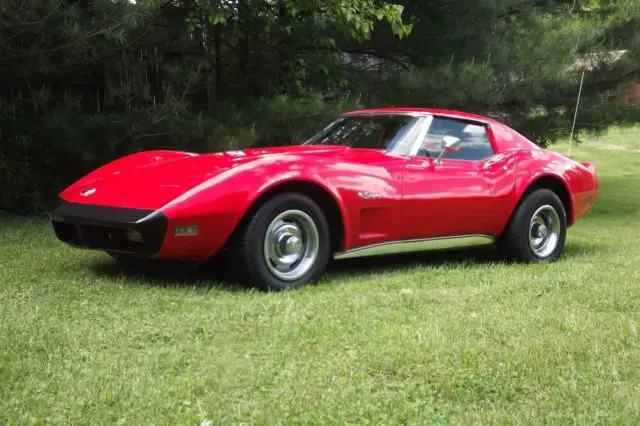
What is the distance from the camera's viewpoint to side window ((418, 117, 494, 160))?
598 cm

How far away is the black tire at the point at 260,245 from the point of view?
480 cm

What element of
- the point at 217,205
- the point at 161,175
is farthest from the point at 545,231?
the point at 161,175

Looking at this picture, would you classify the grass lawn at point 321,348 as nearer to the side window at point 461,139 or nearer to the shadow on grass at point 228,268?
the shadow on grass at point 228,268

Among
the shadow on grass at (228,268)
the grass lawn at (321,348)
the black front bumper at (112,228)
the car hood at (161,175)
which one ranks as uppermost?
the car hood at (161,175)

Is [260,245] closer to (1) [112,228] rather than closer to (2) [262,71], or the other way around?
(1) [112,228]

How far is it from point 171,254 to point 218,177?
1.80ft

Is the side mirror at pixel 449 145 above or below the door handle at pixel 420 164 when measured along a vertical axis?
above

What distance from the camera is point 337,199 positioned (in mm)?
5160

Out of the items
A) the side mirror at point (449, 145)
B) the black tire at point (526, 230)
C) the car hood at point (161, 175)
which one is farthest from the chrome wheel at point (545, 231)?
the car hood at point (161, 175)

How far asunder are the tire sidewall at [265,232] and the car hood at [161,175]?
0.97ft

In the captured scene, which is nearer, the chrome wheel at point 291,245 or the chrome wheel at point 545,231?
the chrome wheel at point 291,245

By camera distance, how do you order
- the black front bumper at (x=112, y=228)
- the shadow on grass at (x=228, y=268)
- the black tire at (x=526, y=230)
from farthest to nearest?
the black tire at (x=526, y=230) → the shadow on grass at (x=228, y=268) → the black front bumper at (x=112, y=228)

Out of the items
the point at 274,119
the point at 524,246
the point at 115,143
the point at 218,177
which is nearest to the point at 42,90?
the point at 115,143

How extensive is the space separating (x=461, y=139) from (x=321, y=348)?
316 centimetres
